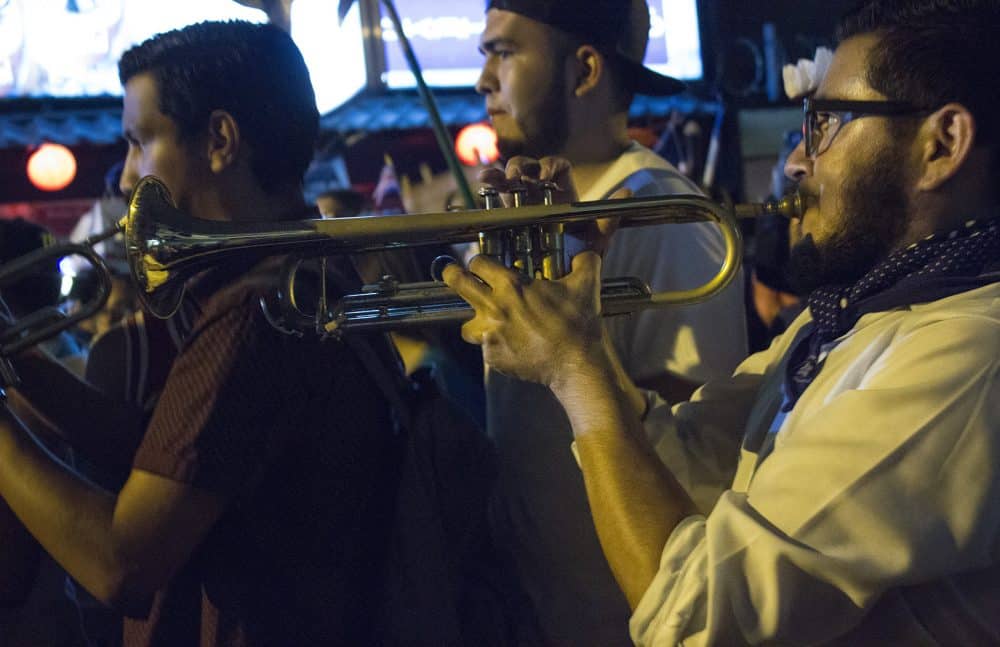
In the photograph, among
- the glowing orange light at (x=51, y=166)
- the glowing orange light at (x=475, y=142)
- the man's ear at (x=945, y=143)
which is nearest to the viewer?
the man's ear at (x=945, y=143)

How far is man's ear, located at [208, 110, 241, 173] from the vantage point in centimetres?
239

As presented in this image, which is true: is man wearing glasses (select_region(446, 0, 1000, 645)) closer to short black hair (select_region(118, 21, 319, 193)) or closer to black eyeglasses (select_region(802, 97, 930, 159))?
black eyeglasses (select_region(802, 97, 930, 159))

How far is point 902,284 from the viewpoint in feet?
5.94

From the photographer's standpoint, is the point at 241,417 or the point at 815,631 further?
the point at 241,417

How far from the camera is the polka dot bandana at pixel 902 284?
5.73 ft

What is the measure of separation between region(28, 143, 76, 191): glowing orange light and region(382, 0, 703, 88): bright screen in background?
294 cm

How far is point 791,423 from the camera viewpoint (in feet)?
6.04

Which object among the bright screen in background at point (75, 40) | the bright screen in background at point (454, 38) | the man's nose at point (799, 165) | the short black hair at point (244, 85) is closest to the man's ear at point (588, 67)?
the short black hair at point (244, 85)

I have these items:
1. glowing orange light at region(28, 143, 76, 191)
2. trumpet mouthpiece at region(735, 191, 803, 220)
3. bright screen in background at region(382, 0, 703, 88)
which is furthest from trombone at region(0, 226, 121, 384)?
glowing orange light at region(28, 143, 76, 191)

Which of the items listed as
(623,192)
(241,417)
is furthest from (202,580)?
(623,192)

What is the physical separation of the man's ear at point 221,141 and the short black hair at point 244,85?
0.02 meters

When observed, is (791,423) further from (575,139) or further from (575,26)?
(575,26)

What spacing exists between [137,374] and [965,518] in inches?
64.1

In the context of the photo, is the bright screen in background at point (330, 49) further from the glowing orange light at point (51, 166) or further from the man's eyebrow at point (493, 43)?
the man's eyebrow at point (493, 43)
